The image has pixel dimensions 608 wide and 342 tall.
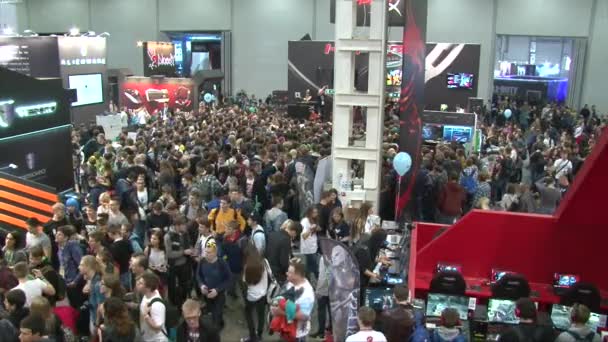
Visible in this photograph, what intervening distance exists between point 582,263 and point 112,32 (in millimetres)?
26661

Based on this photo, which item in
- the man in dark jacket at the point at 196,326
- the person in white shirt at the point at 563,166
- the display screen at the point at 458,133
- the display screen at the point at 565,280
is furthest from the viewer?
the display screen at the point at 458,133

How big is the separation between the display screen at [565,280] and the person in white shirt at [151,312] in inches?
179

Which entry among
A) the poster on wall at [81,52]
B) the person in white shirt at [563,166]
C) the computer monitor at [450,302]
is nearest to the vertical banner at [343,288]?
the computer monitor at [450,302]

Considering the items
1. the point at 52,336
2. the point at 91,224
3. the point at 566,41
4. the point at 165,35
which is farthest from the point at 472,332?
the point at 566,41

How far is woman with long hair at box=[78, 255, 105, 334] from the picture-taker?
532 cm

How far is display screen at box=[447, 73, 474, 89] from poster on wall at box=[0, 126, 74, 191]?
1434cm

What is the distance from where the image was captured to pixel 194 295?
7.63m

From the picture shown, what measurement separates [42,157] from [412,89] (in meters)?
6.46

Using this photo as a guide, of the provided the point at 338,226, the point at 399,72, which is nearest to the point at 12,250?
the point at 338,226

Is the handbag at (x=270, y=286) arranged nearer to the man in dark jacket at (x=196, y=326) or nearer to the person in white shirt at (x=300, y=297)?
the person in white shirt at (x=300, y=297)

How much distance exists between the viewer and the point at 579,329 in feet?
16.8

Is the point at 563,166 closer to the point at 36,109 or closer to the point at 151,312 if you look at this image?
the point at 151,312

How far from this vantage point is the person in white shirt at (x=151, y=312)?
16.1ft

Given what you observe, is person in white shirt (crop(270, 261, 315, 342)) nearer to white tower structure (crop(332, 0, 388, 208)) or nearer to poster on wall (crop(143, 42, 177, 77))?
white tower structure (crop(332, 0, 388, 208))
